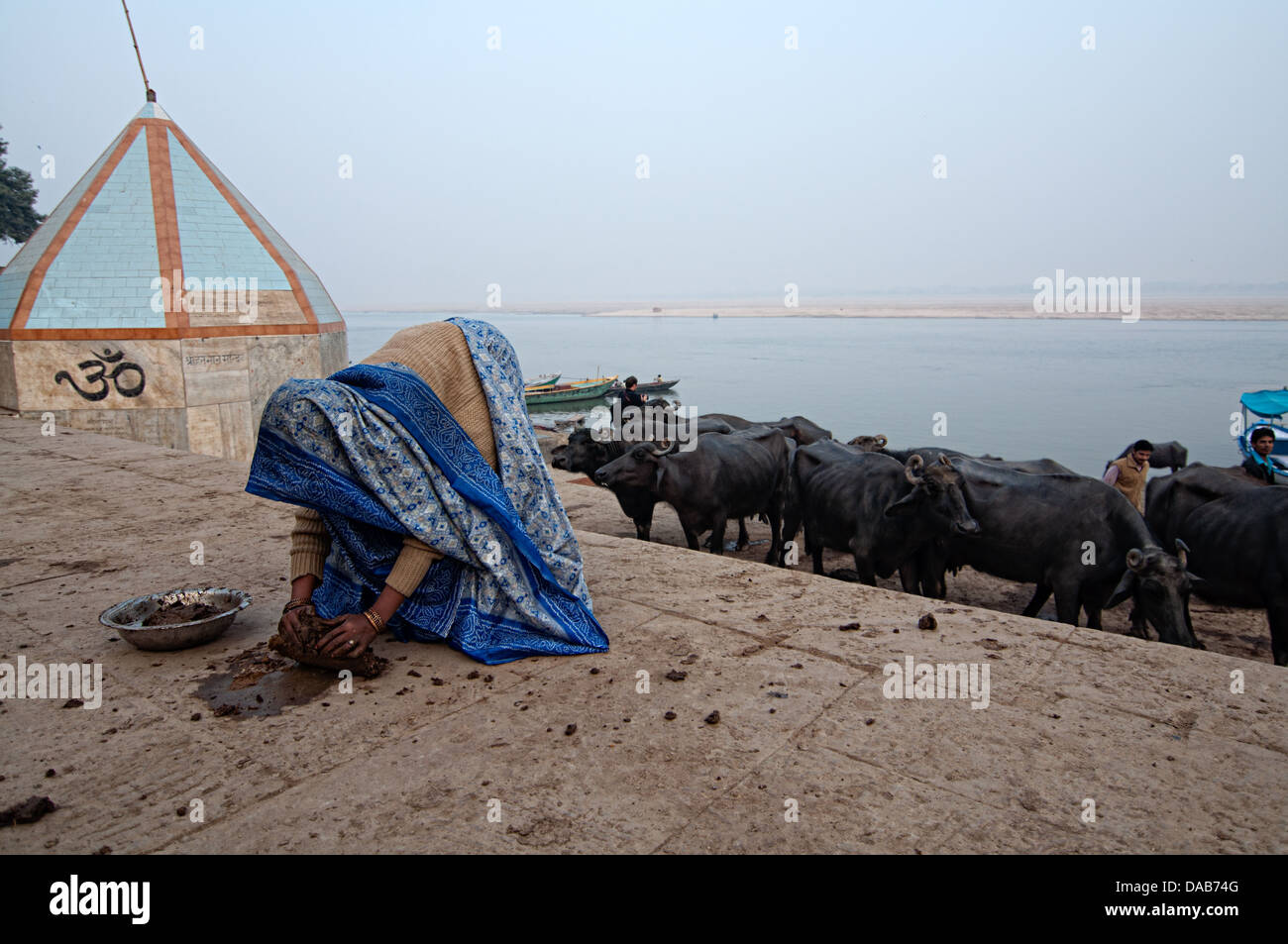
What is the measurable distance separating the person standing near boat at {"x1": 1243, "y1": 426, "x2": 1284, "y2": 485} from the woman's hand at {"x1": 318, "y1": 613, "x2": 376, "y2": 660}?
946 centimetres

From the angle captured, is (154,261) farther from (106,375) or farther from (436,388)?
(436,388)

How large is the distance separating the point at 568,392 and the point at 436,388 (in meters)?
35.4

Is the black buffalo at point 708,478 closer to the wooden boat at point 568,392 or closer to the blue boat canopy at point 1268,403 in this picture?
the blue boat canopy at point 1268,403

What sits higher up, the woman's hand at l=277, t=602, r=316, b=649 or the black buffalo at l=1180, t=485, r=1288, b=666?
the woman's hand at l=277, t=602, r=316, b=649

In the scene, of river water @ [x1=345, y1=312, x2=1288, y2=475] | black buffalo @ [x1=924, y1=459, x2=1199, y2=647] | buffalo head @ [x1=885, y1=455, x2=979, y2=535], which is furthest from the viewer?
river water @ [x1=345, y1=312, x2=1288, y2=475]

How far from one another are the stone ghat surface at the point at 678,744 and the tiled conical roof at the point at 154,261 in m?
12.2

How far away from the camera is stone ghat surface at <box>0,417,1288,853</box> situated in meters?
2.40

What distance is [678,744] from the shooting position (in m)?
2.90

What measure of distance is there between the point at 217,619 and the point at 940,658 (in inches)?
129

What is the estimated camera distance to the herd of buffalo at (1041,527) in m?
6.38

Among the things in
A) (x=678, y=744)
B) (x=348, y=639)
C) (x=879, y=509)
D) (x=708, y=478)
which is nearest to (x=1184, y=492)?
(x=879, y=509)

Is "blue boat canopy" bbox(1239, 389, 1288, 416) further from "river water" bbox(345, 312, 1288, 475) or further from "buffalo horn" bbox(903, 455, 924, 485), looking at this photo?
"buffalo horn" bbox(903, 455, 924, 485)

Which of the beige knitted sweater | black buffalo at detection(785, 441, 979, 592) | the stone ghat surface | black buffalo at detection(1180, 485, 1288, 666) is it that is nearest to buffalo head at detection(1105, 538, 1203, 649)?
black buffalo at detection(1180, 485, 1288, 666)
